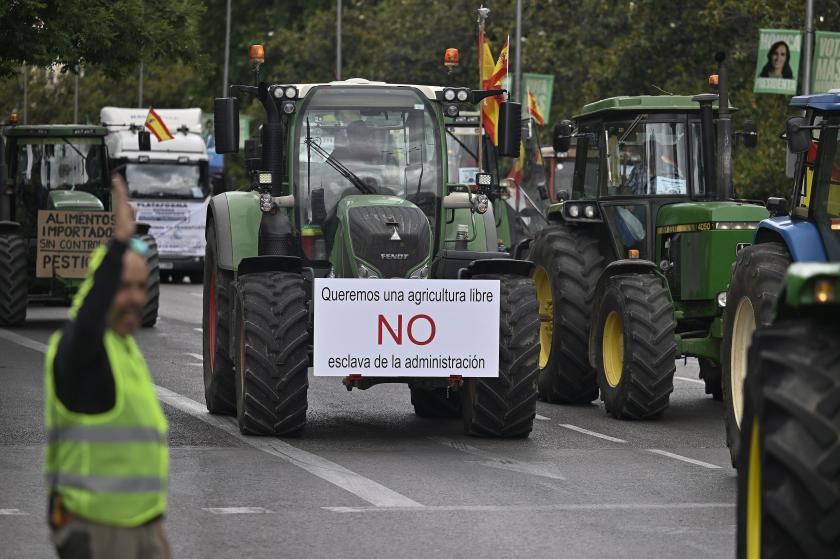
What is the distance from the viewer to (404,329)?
14094mm

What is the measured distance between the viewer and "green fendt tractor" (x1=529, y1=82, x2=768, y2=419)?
1587 centimetres

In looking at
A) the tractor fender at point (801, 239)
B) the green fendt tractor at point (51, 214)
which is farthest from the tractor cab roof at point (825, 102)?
the green fendt tractor at point (51, 214)

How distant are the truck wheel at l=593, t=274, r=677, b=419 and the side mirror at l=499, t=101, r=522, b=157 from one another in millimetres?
1568

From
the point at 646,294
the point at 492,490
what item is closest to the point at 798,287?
the point at 492,490

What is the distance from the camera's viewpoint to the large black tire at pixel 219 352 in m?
15.6

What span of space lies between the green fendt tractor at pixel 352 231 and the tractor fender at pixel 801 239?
6.29ft

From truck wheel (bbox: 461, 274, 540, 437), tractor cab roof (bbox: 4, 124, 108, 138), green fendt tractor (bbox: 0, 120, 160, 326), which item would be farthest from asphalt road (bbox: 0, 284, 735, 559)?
tractor cab roof (bbox: 4, 124, 108, 138)

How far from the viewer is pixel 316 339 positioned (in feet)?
46.0

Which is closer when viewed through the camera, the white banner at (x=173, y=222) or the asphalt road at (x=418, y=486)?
the asphalt road at (x=418, y=486)

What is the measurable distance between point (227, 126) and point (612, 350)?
3.60 metres

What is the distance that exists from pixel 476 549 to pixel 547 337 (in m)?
8.36

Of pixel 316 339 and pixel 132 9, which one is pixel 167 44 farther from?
pixel 316 339

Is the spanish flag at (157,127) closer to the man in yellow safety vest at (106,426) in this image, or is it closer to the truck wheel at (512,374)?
the truck wheel at (512,374)

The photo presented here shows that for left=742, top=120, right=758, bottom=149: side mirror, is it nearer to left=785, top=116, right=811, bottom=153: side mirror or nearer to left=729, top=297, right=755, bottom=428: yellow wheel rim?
left=729, top=297, right=755, bottom=428: yellow wheel rim
